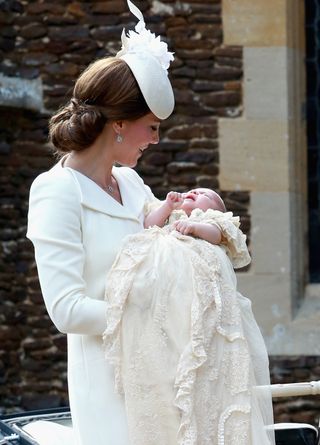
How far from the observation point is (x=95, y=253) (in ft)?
11.7

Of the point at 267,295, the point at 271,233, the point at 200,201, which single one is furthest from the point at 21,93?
the point at 200,201

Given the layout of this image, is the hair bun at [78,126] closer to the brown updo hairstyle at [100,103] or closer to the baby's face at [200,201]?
the brown updo hairstyle at [100,103]

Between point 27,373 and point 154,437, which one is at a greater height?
point 154,437

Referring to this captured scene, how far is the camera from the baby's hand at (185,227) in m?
3.66

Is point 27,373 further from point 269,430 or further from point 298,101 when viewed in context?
point 269,430

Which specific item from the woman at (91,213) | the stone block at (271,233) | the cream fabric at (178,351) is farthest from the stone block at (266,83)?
the cream fabric at (178,351)

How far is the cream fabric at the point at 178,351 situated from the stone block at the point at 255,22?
16.3ft

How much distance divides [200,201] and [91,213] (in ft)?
1.54

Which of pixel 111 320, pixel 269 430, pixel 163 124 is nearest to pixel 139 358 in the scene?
pixel 111 320

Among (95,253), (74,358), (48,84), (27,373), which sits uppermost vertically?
(48,84)

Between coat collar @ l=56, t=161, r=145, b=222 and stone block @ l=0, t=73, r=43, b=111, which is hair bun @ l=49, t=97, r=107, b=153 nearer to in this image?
coat collar @ l=56, t=161, r=145, b=222

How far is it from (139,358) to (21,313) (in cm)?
509

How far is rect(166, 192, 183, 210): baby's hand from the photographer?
12.6ft

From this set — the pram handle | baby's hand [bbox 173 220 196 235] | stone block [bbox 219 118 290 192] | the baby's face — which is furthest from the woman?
stone block [bbox 219 118 290 192]
